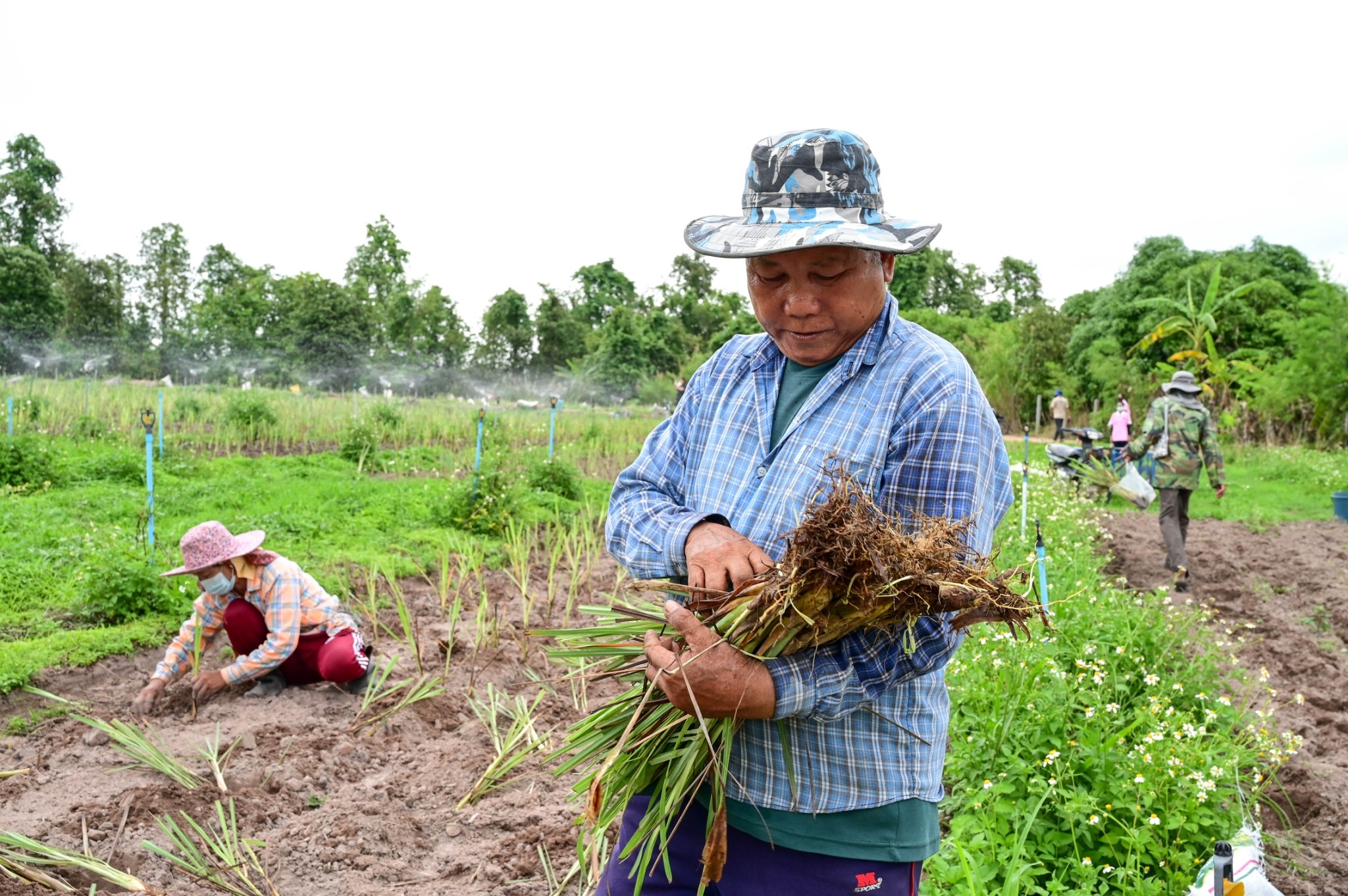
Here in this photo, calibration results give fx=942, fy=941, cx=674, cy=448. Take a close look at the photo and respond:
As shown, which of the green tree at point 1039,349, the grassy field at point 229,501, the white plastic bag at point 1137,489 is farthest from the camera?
the green tree at point 1039,349

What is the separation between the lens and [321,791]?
326cm

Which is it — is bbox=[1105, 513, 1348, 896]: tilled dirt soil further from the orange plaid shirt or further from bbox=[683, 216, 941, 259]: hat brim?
the orange plaid shirt

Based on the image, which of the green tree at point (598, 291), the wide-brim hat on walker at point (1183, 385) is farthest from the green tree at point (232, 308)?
the wide-brim hat on walker at point (1183, 385)

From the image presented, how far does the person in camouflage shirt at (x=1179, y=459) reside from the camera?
6867mm

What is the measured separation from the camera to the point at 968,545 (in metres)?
1.24

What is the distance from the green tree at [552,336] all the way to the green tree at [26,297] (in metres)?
14.2

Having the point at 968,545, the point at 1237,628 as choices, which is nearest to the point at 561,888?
the point at 968,545

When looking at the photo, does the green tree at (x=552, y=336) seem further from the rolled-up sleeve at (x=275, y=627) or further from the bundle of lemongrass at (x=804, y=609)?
the bundle of lemongrass at (x=804, y=609)

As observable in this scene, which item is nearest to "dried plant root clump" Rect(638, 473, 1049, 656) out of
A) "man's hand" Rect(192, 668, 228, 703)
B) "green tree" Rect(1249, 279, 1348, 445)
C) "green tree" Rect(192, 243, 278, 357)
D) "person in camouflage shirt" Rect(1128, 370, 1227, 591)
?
"man's hand" Rect(192, 668, 228, 703)

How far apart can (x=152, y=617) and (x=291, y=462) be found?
18.4ft

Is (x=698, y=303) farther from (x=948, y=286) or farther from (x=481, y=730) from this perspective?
(x=481, y=730)

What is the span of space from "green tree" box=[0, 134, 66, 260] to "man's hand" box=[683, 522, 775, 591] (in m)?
36.9

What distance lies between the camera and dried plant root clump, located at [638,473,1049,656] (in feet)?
3.78

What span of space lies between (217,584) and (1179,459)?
6.35 metres
